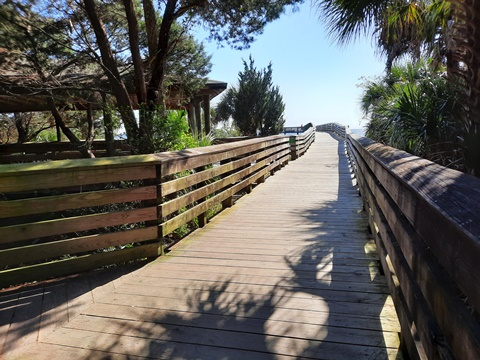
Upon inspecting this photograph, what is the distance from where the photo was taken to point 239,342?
7.31 ft

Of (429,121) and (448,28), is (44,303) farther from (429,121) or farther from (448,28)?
(448,28)

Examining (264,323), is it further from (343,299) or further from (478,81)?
(478,81)

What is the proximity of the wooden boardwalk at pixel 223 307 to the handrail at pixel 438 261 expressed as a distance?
0.51 metres

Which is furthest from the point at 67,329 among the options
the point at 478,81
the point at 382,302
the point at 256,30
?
the point at 256,30

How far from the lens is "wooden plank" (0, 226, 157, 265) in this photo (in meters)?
2.82

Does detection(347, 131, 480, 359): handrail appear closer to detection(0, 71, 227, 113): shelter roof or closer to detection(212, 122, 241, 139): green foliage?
detection(0, 71, 227, 113): shelter roof

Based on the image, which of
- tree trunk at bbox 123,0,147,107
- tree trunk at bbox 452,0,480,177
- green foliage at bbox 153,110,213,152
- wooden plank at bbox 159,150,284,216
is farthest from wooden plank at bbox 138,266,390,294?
tree trunk at bbox 123,0,147,107

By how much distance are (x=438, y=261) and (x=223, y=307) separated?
1617 millimetres

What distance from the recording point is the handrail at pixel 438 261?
42.2 inches

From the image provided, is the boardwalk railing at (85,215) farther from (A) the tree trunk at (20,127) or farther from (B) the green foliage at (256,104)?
(B) the green foliage at (256,104)

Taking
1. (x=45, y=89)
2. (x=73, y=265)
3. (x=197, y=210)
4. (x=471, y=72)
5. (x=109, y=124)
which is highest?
(x=45, y=89)

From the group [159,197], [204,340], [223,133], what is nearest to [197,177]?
[159,197]

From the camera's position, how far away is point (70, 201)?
10.0ft

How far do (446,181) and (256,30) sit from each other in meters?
8.90
